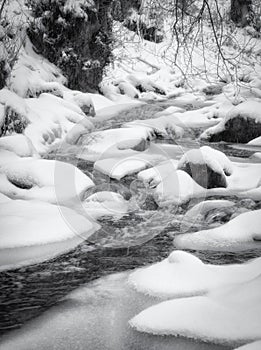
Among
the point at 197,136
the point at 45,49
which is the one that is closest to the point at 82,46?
the point at 45,49

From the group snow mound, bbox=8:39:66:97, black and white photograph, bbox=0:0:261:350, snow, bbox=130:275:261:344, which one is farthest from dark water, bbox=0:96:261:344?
snow mound, bbox=8:39:66:97

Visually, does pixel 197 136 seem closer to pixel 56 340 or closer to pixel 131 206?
pixel 131 206

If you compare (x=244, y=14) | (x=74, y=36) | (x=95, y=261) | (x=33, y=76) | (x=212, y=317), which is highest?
(x=244, y=14)

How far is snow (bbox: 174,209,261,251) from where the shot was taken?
12.9ft

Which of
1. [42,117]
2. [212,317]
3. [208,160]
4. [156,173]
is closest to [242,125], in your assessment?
[208,160]

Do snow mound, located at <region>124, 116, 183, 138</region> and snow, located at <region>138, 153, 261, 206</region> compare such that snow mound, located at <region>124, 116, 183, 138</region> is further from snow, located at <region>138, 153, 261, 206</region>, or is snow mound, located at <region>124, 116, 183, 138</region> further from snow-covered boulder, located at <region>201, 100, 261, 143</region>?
snow, located at <region>138, 153, 261, 206</region>

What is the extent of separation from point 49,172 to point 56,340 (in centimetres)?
343

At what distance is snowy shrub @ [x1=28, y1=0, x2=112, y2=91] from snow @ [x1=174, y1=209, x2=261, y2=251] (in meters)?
8.94

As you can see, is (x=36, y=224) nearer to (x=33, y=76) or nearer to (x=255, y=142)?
(x=255, y=142)

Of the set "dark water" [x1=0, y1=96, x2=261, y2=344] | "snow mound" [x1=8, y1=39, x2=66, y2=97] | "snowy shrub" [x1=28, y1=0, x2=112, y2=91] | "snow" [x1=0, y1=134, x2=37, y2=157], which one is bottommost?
"dark water" [x1=0, y1=96, x2=261, y2=344]

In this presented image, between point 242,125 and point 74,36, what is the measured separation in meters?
5.83

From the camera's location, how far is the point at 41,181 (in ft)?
17.9

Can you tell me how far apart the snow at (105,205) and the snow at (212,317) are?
230cm

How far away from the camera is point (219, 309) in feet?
8.34
